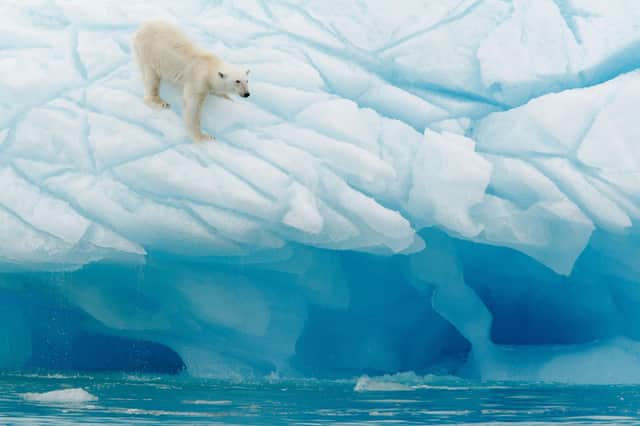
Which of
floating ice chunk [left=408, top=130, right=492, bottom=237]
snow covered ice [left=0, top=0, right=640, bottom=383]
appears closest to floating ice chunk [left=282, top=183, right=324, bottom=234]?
snow covered ice [left=0, top=0, right=640, bottom=383]

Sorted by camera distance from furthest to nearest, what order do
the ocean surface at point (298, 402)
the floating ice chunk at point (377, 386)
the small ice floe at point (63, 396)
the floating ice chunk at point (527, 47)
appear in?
the floating ice chunk at point (527, 47)
the floating ice chunk at point (377, 386)
the small ice floe at point (63, 396)
the ocean surface at point (298, 402)

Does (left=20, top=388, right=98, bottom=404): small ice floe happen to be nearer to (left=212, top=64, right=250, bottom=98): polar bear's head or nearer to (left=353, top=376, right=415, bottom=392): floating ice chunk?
(left=353, top=376, right=415, bottom=392): floating ice chunk

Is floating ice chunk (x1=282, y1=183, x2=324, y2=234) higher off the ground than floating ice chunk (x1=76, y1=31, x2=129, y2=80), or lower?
lower

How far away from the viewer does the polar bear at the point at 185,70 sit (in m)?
6.72

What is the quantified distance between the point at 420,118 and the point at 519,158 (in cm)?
75

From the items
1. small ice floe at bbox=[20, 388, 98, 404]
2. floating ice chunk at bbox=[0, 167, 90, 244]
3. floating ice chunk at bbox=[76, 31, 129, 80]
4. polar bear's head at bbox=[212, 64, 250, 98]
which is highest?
floating ice chunk at bbox=[76, 31, 129, 80]

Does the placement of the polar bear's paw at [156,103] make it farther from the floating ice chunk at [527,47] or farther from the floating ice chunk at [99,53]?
the floating ice chunk at [527,47]

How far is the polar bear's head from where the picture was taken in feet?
21.8

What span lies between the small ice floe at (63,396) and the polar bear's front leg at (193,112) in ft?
6.26

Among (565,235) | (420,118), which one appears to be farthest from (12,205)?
(565,235)

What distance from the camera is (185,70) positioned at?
22.4 ft

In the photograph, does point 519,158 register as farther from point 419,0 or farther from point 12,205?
point 12,205

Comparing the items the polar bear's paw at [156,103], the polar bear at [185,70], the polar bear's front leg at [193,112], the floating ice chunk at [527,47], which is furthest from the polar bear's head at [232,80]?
the floating ice chunk at [527,47]

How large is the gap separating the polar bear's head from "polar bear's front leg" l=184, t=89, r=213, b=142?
0.60 ft
